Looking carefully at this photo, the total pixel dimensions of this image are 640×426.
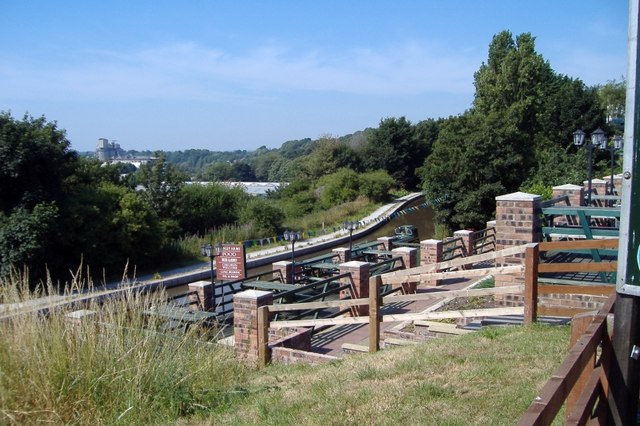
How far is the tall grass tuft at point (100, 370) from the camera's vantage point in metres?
3.71

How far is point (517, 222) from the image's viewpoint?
7.26m

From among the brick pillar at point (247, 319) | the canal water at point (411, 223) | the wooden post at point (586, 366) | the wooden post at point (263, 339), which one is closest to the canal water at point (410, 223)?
the canal water at point (411, 223)

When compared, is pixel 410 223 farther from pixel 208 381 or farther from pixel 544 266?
pixel 208 381

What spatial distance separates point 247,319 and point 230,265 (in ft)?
13.7

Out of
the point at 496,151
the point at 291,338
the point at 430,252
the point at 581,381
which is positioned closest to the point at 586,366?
the point at 581,381

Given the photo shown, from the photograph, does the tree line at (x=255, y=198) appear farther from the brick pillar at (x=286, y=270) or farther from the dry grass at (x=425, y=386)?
the brick pillar at (x=286, y=270)

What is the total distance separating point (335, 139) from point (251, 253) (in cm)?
3004

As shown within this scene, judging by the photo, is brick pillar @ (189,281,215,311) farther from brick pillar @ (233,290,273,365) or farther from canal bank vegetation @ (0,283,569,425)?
canal bank vegetation @ (0,283,569,425)

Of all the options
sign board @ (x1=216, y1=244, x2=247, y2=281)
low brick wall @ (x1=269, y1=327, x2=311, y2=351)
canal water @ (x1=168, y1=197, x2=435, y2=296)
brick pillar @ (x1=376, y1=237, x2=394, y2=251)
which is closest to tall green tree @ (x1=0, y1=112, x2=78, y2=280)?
sign board @ (x1=216, y1=244, x2=247, y2=281)

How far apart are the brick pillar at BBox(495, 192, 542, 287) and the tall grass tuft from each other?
14.0ft

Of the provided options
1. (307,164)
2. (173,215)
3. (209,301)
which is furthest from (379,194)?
(209,301)

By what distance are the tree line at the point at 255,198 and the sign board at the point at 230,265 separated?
3389 millimetres

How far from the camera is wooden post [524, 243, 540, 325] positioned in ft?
16.6

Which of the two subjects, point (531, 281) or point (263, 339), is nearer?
point (531, 281)
